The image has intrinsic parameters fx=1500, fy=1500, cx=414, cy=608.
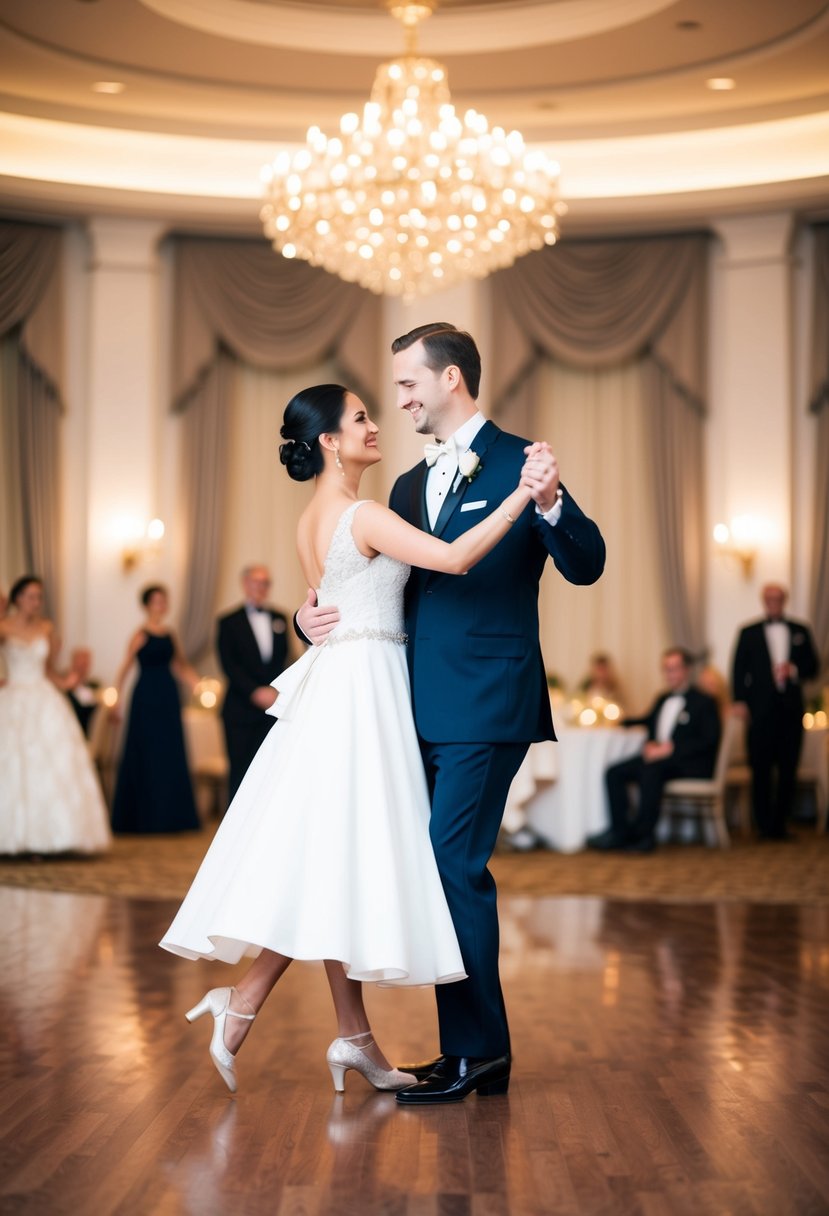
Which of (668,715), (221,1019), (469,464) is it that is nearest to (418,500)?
(469,464)

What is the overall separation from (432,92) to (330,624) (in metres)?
5.23

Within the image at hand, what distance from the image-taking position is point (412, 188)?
26.1 feet

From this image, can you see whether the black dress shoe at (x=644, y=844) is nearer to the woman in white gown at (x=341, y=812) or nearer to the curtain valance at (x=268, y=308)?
the curtain valance at (x=268, y=308)

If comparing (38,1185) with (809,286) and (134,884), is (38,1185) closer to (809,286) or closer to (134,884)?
(134,884)

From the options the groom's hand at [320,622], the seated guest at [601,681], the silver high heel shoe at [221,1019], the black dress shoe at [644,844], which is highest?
the groom's hand at [320,622]

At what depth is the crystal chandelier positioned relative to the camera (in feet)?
25.7

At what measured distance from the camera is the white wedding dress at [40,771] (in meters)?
8.44

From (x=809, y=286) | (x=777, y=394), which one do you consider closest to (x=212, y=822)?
(x=777, y=394)

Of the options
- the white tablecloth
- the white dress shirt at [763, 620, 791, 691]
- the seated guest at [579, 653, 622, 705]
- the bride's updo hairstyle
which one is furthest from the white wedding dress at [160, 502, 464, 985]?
the seated guest at [579, 653, 622, 705]

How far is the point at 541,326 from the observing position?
1148 centimetres

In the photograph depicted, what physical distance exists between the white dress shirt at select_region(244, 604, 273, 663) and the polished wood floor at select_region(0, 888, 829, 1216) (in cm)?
387

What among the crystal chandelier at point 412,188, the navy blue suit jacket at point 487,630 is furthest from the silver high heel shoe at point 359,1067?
the crystal chandelier at point 412,188

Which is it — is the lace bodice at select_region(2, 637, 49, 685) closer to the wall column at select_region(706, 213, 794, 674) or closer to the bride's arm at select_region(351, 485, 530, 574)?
the wall column at select_region(706, 213, 794, 674)

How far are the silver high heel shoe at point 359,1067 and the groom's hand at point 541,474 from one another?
1.37 metres
